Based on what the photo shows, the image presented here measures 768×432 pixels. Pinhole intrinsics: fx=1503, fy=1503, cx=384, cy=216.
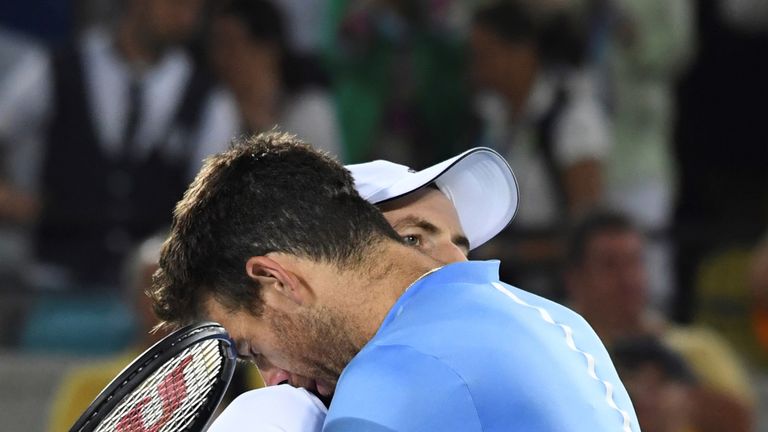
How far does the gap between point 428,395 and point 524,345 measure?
0.16 meters

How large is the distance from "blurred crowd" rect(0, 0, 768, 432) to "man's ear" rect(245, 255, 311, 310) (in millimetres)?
2054

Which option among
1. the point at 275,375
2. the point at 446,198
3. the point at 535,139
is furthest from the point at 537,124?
the point at 275,375

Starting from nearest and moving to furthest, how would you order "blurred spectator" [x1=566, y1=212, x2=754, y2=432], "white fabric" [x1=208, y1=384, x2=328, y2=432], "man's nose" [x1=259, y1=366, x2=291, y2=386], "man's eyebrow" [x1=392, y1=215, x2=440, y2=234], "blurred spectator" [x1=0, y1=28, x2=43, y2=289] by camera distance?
"white fabric" [x1=208, y1=384, x2=328, y2=432], "man's nose" [x1=259, y1=366, x2=291, y2=386], "man's eyebrow" [x1=392, y1=215, x2=440, y2=234], "blurred spectator" [x1=566, y1=212, x2=754, y2=432], "blurred spectator" [x1=0, y1=28, x2=43, y2=289]

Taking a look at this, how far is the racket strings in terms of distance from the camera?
187 centimetres

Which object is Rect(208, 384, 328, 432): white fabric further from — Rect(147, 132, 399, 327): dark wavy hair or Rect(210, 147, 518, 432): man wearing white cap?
Rect(210, 147, 518, 432): man wearing white cap

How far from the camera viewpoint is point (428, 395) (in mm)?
1666

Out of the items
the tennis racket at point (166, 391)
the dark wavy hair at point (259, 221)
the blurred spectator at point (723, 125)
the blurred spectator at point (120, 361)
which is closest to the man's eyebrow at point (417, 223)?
the dark wavy hair at point (259, 221)

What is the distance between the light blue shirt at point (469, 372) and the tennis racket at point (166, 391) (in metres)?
0.22

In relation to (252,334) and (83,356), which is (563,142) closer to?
(83,356)

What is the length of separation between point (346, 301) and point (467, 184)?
1.82 feet

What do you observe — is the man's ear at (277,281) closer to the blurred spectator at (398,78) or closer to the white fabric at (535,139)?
the white fabric at (535,139)

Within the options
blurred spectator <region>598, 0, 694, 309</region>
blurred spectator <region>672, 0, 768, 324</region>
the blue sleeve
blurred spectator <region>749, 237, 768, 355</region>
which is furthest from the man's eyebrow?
blurred spectator <region>672, 0, 768, 324</region>

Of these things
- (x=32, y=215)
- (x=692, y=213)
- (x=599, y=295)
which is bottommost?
(x=692, y=213)

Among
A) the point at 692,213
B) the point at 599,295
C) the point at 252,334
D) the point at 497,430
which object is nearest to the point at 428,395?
the point at 497,430
